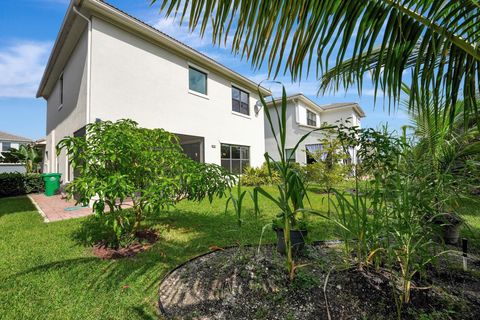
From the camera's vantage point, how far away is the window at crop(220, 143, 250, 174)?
1283cm

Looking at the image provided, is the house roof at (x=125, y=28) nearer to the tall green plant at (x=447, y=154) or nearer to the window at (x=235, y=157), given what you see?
the tall green plant at (x=447, y=154)

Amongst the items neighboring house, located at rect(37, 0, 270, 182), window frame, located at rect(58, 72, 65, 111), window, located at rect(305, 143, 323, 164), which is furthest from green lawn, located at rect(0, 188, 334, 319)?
window frame, located at rect(58, 72, 65, 111)

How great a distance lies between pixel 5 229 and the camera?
5129 mm

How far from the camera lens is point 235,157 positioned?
1360 centimetres

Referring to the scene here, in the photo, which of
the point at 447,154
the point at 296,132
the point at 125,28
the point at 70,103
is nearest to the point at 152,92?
the point at 125,28

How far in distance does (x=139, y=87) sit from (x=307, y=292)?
8877 mm

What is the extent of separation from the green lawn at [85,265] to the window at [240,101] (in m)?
9.07

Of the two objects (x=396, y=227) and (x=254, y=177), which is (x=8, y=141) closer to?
(x=254, y=177)

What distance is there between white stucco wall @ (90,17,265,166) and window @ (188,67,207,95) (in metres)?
0.30

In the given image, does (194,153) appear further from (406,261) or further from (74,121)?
(406,261)

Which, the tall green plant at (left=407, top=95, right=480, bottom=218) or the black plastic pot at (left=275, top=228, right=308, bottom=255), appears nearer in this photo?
the black plastic pot at (left=275, top=228, right=308, bottom=255)

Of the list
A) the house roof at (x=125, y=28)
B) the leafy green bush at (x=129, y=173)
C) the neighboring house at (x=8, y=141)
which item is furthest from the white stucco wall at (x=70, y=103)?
the neighboring house at (x=8, y=141)

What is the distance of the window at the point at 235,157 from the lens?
42.1 feet

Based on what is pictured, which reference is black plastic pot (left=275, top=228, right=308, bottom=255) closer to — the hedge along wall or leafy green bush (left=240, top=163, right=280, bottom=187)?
leafy green bush (left=240, top=163, right=280, bottom=187)
